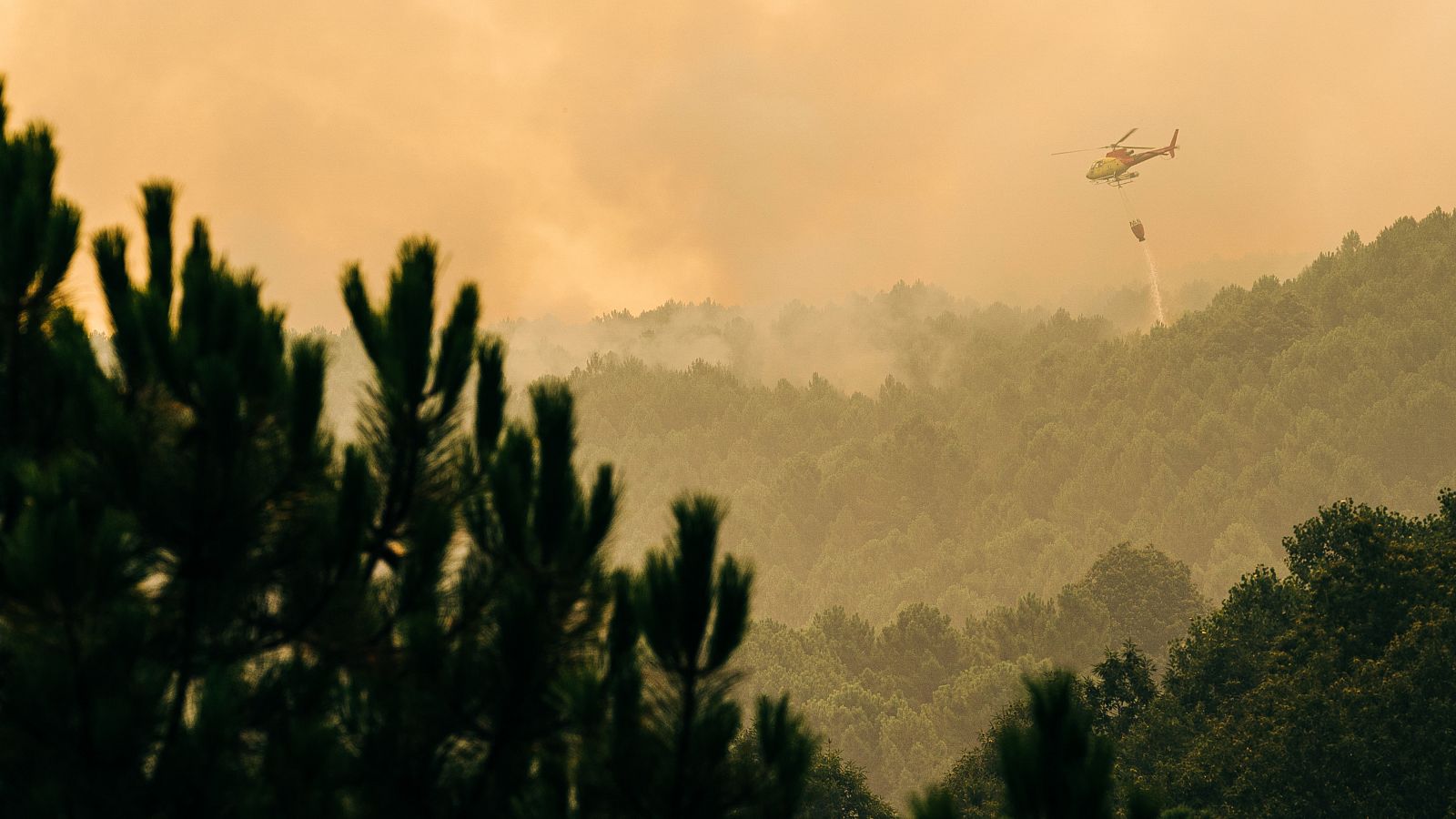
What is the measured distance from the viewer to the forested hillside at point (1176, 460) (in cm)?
14812

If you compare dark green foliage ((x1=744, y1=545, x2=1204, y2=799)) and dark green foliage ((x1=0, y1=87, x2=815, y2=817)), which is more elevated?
dark green foliage ((x1=744, y1=545, x2=1204, y2=799))

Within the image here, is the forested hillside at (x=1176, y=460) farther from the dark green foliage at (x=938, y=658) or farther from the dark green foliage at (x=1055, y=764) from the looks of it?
the dark green foliage at (x=1055, y=764)

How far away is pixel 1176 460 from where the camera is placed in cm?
16788

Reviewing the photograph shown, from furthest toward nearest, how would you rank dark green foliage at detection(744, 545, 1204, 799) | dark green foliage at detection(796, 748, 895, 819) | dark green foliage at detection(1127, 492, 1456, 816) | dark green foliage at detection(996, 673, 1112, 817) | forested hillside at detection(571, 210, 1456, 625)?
forested hillside at detection(571, 210, 1456, 625) → dark green foliage at detection(744, 545, 1204, 799) → dark green foliage at detection(796, 748, 895, 819) → dark green foliage at detection(1127, 492, 1456, 816) → dark green foliage at detection(996, 673, 1112, 817)

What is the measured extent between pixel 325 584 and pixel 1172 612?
315 ft

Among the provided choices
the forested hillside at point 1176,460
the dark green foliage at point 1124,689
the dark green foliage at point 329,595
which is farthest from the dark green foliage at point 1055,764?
the forested hillside at point 1176,460

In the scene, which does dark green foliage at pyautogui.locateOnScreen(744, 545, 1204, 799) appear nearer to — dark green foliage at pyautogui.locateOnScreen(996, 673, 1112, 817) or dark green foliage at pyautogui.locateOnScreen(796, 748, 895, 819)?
dark green foliage at pyautogui.locateOnScreen(796, 748, 895, 819)

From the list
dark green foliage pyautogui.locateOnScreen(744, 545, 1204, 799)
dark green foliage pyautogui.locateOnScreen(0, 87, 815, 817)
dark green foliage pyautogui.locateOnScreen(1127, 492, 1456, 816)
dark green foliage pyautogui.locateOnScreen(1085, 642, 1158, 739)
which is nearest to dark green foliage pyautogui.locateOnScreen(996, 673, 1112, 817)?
dark green foliage pyautogui.locateOnScreen(0, 87, 815, 817)

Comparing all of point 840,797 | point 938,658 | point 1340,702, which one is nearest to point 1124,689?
point 840,797

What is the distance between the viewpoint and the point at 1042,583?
150m

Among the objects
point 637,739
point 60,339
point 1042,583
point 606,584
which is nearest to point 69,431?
point 60,339

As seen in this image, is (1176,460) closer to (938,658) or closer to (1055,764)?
(938,658)

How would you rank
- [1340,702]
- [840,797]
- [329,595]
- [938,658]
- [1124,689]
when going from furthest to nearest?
[938,658] → [840,797] → [1124,689] → [1340,702] → [329,595]

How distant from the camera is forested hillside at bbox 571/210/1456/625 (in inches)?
5832
